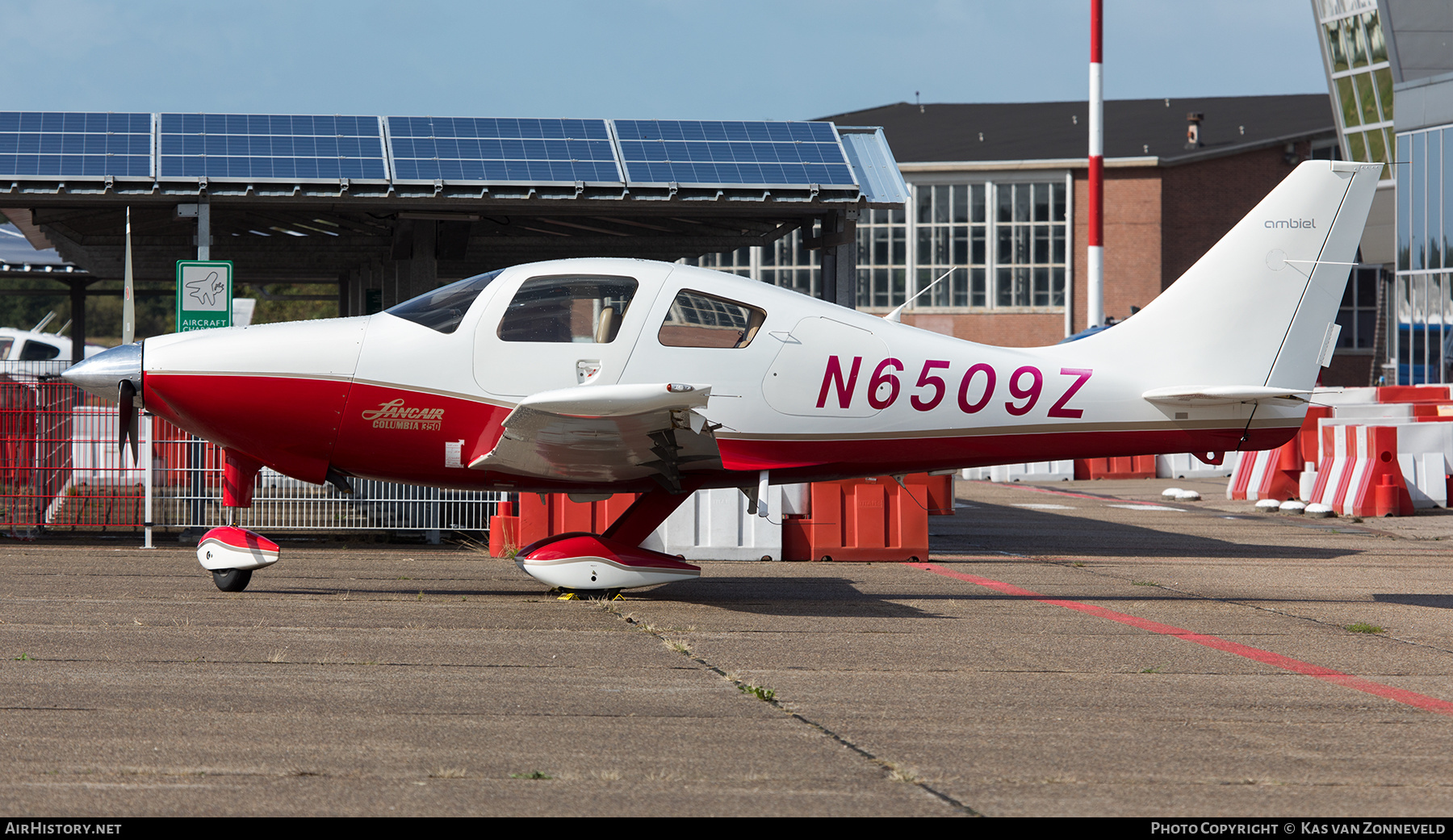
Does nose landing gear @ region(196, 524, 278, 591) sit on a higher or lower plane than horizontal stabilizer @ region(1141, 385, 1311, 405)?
lower

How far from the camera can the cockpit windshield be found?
864 centimetres

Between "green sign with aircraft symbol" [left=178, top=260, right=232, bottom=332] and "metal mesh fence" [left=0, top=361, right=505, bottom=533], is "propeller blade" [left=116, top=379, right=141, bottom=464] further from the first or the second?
"metal mesh fence" [left=0, top=361, right=505, bottom=533]

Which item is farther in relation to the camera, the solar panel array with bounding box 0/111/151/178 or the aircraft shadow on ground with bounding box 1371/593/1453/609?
the solar panel array with bounding box 0/111/151/178

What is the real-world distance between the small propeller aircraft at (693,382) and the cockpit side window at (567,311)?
12 millimetres

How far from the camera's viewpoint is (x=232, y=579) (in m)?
9.09

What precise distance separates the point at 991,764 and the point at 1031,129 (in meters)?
58.2

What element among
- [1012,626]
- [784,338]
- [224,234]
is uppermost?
[224,234]

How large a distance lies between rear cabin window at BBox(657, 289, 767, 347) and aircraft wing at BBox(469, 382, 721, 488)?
1.56ft

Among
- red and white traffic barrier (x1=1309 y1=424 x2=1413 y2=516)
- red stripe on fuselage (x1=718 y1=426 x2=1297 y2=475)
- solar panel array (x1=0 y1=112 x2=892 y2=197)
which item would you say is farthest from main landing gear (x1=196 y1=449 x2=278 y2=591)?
red and white traffic barrier (x1=1309 y1=424 x2=1413 y2=516)

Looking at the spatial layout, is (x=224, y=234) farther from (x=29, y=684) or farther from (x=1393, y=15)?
(x=1393, y=15)

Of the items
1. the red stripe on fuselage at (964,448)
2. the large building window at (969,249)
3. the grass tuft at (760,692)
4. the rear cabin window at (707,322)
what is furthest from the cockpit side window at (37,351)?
the grass tuft at (760,692)

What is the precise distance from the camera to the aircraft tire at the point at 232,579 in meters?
9.06

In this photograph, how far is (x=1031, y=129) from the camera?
5944 centimetres
